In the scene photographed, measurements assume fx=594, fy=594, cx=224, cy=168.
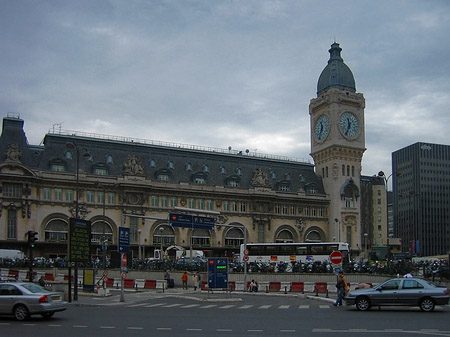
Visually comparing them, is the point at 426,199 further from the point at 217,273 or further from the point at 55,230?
the point at 217,273

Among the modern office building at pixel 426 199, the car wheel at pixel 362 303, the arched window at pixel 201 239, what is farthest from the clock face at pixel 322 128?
the car wheel at pixel 362 303

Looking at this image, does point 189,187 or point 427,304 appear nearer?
point 427,304

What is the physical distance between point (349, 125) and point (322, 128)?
499 cm

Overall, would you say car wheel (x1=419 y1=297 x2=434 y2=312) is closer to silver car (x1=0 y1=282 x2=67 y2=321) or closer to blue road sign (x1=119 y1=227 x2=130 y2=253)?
silver car (x1=0 y1=282 x2=67 y2=321)

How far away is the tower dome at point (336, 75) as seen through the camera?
10869 centimetres

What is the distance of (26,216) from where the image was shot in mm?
82625

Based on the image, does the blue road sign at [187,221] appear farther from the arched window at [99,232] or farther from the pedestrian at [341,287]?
the arched window at [99,232]

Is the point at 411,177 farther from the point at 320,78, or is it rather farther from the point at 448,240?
the point at 320,78

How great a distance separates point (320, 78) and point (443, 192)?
218ft

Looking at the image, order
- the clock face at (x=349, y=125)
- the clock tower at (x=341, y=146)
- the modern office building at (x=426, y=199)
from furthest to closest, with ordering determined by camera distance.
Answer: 1. the modern office building at (x=426, y=199)
2. the clock face at (x=349, y=125)
3. the clock tower at (x=341, y=146)

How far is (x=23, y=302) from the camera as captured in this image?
23531 mm

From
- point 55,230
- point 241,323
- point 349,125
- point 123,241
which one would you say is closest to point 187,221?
point 123,241

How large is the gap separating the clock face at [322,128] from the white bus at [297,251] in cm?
3753

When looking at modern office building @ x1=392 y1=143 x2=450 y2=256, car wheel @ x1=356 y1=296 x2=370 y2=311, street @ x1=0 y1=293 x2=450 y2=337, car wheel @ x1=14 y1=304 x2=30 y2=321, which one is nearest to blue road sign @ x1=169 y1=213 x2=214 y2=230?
street @ x1=0 y1=293 x2=450 y2=337
